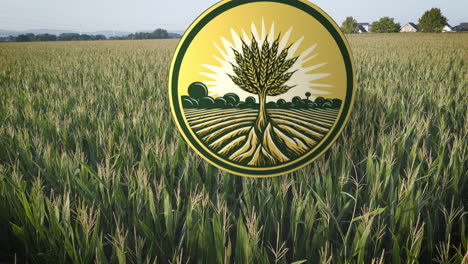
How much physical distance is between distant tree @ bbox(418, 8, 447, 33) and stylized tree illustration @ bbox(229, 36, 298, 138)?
1485 cm


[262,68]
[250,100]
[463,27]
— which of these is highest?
[463,27]

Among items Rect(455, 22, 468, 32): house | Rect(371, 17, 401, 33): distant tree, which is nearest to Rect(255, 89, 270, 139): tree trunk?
Rect(455, 22, 468, 32): house

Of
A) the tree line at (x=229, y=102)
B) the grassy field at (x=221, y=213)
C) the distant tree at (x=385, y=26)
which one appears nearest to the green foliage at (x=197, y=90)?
the tree line at (x=229, y=102)

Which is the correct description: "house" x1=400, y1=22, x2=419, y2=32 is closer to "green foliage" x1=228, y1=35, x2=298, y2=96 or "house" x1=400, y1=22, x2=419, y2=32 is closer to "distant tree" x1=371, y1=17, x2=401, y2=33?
"distant tree" x1=371, y1=17, x2=401, y2=33

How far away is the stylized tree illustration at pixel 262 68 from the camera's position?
108 cm

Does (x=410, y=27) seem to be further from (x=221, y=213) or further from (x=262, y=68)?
(x=221, y=213)

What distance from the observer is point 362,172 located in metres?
1.55

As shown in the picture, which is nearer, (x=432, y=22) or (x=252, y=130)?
(x=252, y=130)

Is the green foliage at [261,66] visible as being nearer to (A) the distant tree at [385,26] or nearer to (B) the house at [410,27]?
(A) the distant tree at [385,26]

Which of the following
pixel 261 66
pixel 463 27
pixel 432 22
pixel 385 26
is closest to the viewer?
pixel 261 66

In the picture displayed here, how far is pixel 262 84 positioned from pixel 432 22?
15.8 m

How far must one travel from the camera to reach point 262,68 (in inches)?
42.9

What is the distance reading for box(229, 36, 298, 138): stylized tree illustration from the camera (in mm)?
1080

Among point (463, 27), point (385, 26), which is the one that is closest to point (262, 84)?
point (463, 27)
